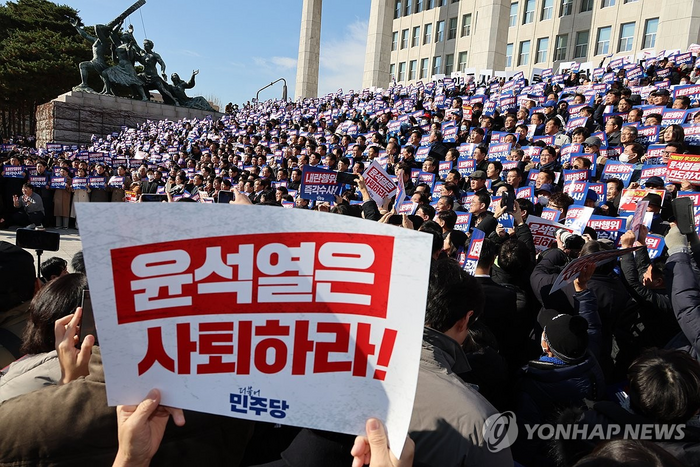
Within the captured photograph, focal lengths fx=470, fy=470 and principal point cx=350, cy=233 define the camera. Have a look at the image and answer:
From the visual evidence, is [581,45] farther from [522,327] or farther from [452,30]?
[522,327]

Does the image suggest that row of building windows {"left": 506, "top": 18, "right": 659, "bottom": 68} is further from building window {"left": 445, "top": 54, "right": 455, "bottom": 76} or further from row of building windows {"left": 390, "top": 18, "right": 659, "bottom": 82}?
building window {"left": 445, "top": 54, "right": 455, "bottom": 76}

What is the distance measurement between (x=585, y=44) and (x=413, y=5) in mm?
20338

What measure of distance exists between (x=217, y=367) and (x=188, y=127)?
28.2 m

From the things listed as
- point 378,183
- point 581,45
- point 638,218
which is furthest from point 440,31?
point 638,218

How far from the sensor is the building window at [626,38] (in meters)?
34.0

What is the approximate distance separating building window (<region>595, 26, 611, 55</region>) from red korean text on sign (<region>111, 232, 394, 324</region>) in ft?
136

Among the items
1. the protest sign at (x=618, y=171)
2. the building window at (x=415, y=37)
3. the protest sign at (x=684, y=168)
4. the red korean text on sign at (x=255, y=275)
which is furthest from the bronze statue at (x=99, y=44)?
the red korean text on sign at (x=255, y=275)

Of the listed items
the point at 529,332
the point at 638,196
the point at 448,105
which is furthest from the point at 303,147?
the point at 529,332

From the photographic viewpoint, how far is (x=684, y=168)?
→ 511 cm

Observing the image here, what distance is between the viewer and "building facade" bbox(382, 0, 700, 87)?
27.3 m

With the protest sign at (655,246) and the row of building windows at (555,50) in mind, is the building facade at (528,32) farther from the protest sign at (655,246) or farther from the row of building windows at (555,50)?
the protest sign at (655,246)

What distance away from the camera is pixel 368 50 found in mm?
42969

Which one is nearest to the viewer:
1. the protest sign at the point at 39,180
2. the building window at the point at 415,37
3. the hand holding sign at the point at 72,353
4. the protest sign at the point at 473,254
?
the hand holding sign at the point at 72,353

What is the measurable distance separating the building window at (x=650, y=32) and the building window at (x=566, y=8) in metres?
6.29
